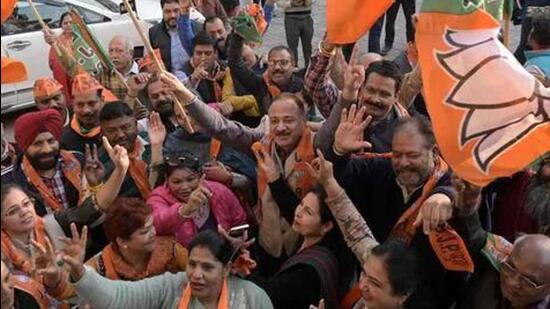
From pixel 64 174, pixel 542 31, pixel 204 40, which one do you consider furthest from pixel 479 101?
pixel 204 40

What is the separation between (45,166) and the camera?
4.30m

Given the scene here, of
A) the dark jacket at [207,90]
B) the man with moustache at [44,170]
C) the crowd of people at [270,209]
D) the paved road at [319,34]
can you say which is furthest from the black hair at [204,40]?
the paved road at [319,34]

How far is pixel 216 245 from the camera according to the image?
11.1 ft

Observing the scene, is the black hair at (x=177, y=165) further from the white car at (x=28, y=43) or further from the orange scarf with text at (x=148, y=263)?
the white car at (x=28, y=43)

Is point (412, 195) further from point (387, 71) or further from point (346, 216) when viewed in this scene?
point (387, 71)

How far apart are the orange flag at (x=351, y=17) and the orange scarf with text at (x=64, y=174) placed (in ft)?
5.14

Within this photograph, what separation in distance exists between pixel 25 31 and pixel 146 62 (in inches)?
116

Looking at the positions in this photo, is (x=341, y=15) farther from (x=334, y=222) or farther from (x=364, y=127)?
(x=334, y=222)

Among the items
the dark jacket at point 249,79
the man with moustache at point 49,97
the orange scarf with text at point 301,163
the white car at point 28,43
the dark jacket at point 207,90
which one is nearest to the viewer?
the orange scarf with text at point 301,163

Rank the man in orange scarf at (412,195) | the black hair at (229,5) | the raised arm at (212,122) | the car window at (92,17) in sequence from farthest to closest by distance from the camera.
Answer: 1. the car window at (92,17)
2. the black hair at (229,5)
3. the raised arm at (212,122)
4. the man in orange scarf at (412,195)

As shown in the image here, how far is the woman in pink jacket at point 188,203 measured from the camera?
3.91 metres

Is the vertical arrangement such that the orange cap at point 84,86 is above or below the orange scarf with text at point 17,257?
above

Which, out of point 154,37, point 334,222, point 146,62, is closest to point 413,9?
point 154,37

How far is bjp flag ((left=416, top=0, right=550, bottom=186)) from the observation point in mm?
3031
